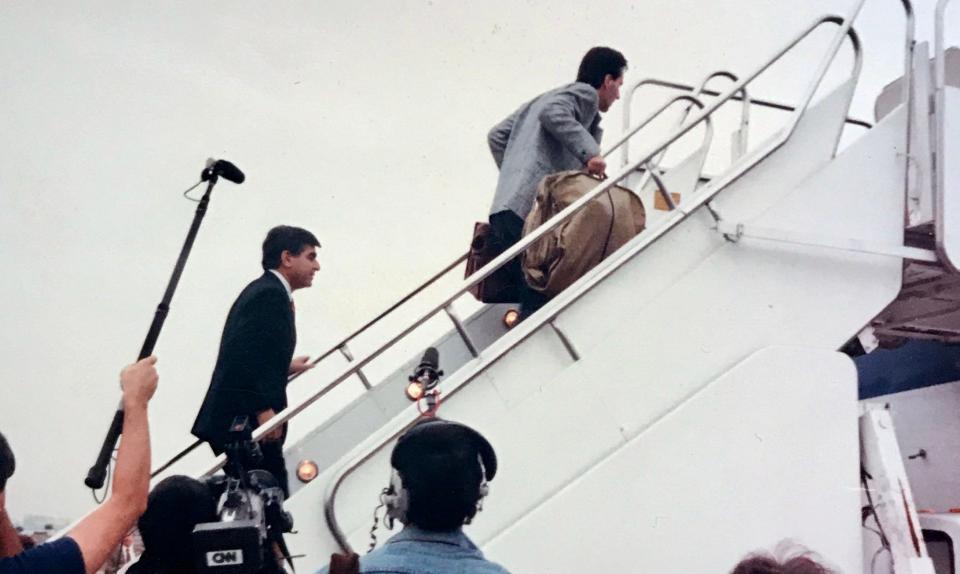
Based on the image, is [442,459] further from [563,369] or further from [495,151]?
[495,151]

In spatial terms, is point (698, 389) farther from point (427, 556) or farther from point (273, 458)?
point (427, 556)

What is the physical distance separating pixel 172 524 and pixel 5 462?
0.53 meters

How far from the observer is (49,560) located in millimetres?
1572

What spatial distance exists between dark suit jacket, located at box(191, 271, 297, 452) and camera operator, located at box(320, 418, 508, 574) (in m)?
1.13

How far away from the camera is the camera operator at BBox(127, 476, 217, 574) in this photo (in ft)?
6.86

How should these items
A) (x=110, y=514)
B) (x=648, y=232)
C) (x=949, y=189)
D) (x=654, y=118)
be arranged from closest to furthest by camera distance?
(x=110, y=514) < (x=648, y=232) < (x=949, y=189) < (x=654, y=118)

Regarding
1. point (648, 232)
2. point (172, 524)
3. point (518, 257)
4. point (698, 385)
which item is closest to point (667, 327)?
point (698, 385)

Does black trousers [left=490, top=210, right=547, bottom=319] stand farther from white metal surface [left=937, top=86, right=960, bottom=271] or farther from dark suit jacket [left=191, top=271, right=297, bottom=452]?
white metal surface [left=937, top=86, right=960, bottom=271]

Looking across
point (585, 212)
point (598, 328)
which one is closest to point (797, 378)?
point (598, 328)

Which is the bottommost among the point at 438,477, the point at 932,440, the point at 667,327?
the point at 932,440

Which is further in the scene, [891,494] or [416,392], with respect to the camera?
[891,494]

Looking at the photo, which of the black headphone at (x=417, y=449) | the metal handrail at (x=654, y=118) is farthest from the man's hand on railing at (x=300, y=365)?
the black headphone at (x=417, y=449)

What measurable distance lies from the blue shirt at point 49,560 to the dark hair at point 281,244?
6.28ft

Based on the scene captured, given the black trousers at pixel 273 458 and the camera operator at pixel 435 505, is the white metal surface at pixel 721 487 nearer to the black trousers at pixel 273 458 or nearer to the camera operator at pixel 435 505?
the black trousers at pixel 273 458
